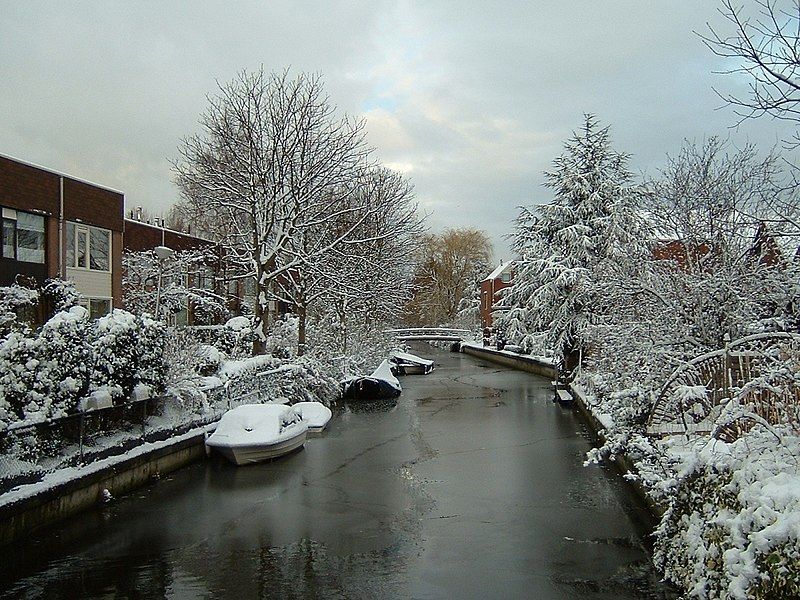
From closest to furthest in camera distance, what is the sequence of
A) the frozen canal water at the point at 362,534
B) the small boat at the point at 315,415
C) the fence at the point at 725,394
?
the fence at the point at 725,394
the frozen canal water at the point at 362,534
the small boat at the point at 315,415

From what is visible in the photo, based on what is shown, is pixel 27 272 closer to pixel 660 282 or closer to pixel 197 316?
pixel 197 316

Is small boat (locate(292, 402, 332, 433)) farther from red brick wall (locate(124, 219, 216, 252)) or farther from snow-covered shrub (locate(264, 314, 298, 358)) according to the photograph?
red brick wall (locate(124, 219, 216, 252))

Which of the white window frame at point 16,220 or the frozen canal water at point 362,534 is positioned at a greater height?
the white window frame at point 16,220

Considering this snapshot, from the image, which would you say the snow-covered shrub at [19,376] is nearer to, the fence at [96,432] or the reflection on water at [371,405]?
the fence at [96,432]

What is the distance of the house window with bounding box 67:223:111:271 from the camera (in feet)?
88.9

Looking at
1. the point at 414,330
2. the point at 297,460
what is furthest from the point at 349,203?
the point at 414,330

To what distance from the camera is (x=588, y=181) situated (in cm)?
3291

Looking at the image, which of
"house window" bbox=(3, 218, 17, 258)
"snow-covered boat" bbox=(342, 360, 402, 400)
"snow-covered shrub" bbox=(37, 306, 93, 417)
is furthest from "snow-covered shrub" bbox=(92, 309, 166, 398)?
"snow-covered boat" bbox=(342, 360, 402, 400)

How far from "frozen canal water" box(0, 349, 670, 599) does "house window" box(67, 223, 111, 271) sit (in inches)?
609

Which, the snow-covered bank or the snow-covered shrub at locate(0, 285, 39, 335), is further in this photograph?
the snow-covered bank

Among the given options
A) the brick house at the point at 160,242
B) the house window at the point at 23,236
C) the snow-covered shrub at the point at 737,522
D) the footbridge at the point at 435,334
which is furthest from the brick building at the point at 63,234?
the footbridge at the point at 435,334

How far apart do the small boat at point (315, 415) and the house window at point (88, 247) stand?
1200 cm

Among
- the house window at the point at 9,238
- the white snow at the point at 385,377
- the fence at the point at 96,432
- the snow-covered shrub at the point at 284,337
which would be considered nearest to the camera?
the fence at the point at 96,432

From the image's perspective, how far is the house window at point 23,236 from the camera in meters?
23.7
